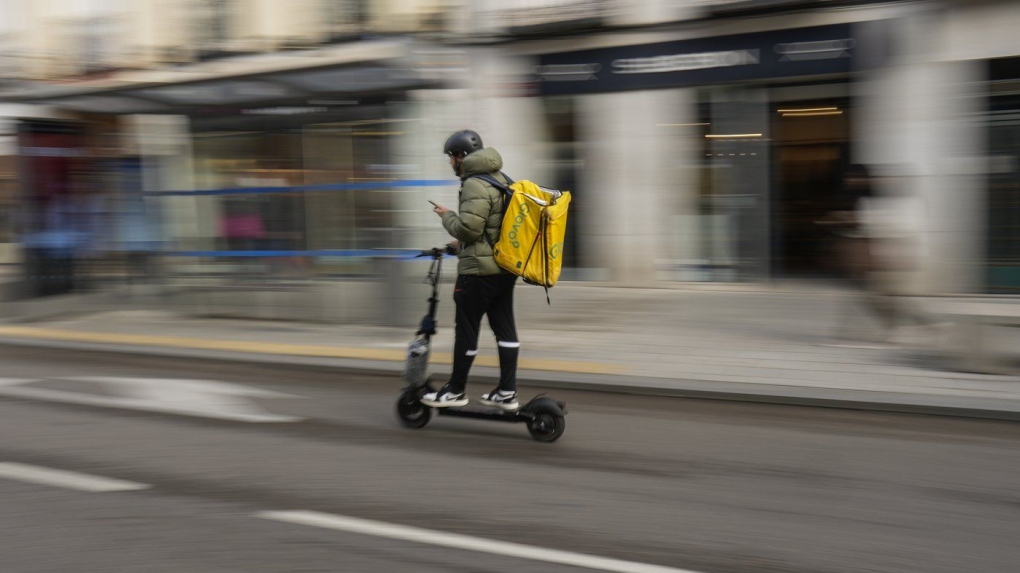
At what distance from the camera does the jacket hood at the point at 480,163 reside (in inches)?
223

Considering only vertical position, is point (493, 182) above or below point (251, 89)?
below

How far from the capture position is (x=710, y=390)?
7.12m

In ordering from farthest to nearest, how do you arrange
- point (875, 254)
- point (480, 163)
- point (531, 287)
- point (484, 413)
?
1. point (531, 287)
2. point (875, 254)
3. point (484, 413)
4. point (480, 163)

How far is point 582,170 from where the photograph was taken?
14.6 m

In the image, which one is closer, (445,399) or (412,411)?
(445,399)

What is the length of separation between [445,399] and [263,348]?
4076mm

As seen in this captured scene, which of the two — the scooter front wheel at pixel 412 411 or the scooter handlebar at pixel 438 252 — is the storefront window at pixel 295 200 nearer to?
the scooter front wheel at pixel 412 411

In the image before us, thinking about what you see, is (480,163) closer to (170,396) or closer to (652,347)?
(170,396)

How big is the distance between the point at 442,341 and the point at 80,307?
630 cm

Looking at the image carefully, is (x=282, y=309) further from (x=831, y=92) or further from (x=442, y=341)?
(x=831, y=92)

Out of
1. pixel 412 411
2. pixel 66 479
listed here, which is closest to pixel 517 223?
pixel 412 411

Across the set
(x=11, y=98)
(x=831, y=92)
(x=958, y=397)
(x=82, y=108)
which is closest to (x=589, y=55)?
(x=831, y=92)

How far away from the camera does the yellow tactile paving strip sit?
8211mm

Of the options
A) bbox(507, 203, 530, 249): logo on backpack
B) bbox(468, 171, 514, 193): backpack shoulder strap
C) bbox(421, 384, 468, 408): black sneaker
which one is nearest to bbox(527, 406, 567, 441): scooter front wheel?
bbox(421, 384, 468, 408): black sneaker
